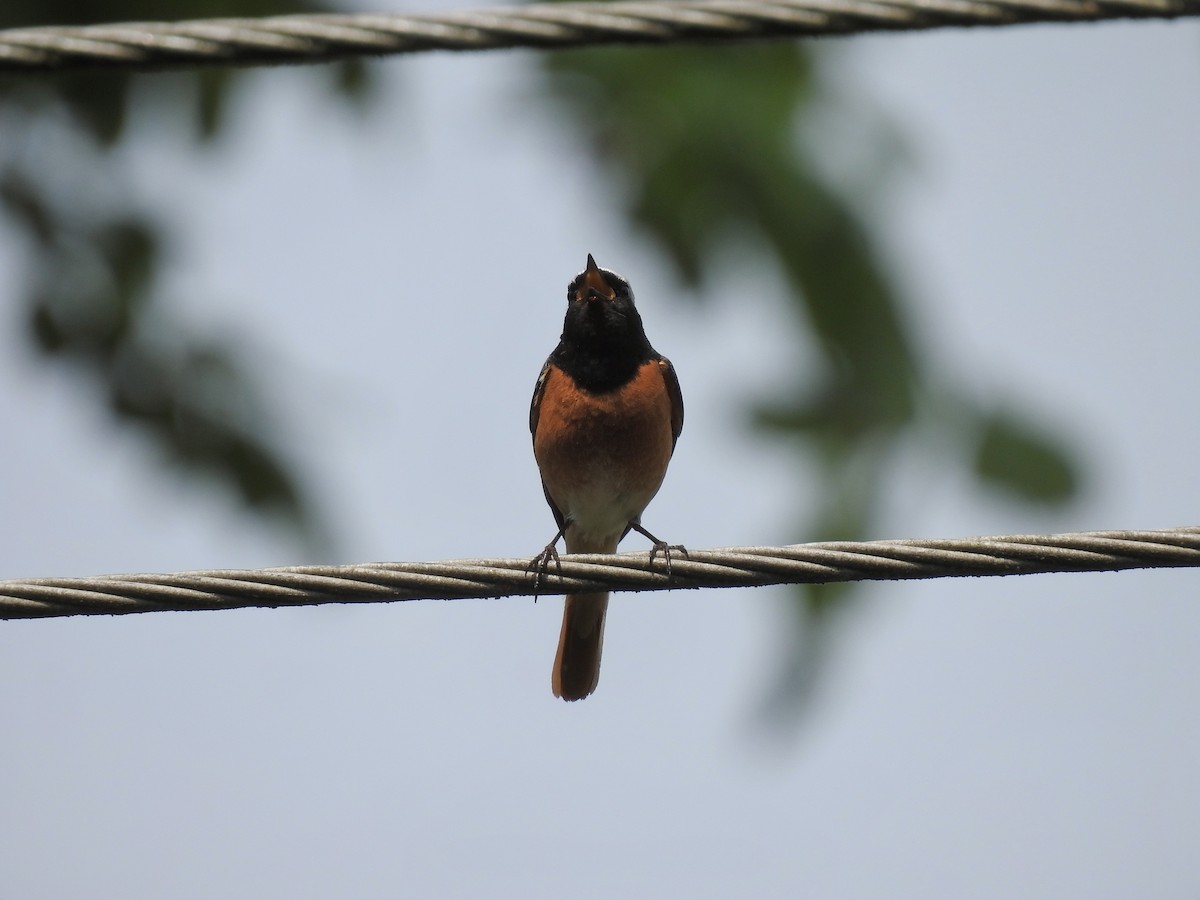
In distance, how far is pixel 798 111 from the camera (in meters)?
5.17

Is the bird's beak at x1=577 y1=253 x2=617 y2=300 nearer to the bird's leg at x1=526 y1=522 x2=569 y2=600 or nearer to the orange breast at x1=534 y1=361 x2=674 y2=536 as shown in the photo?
the orange breast at x1=534 y1=361 x2=674 y2=536

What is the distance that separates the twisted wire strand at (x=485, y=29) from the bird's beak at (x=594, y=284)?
2.56 m

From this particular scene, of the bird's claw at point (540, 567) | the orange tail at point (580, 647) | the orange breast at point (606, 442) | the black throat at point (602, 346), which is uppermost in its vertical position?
the black throat at point (602, 346)

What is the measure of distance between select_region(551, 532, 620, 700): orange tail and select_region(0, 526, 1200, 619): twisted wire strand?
2.91 m

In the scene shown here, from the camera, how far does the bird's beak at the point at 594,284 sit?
230 inches

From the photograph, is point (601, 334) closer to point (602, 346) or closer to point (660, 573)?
point (602, 346)

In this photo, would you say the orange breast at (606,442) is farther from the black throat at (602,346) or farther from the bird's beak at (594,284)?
the bird's beak at (594,284)

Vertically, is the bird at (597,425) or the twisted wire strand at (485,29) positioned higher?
the twisted wire strand at (485,29)

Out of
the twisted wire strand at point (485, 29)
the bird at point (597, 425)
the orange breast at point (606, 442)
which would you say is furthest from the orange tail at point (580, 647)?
the twisted wire strand at point (485, 29)

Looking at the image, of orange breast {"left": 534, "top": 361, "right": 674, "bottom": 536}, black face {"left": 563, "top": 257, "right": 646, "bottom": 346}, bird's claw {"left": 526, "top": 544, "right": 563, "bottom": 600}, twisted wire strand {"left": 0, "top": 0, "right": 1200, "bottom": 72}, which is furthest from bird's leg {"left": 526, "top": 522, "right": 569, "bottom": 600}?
black face {"left": 563, "top": 257, "right": 646, "bottom": 346}

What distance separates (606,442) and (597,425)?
0.08 metres

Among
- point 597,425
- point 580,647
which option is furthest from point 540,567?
point 580,647

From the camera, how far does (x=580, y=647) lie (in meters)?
6.16

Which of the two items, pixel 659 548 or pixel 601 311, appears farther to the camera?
pixel 601 311
